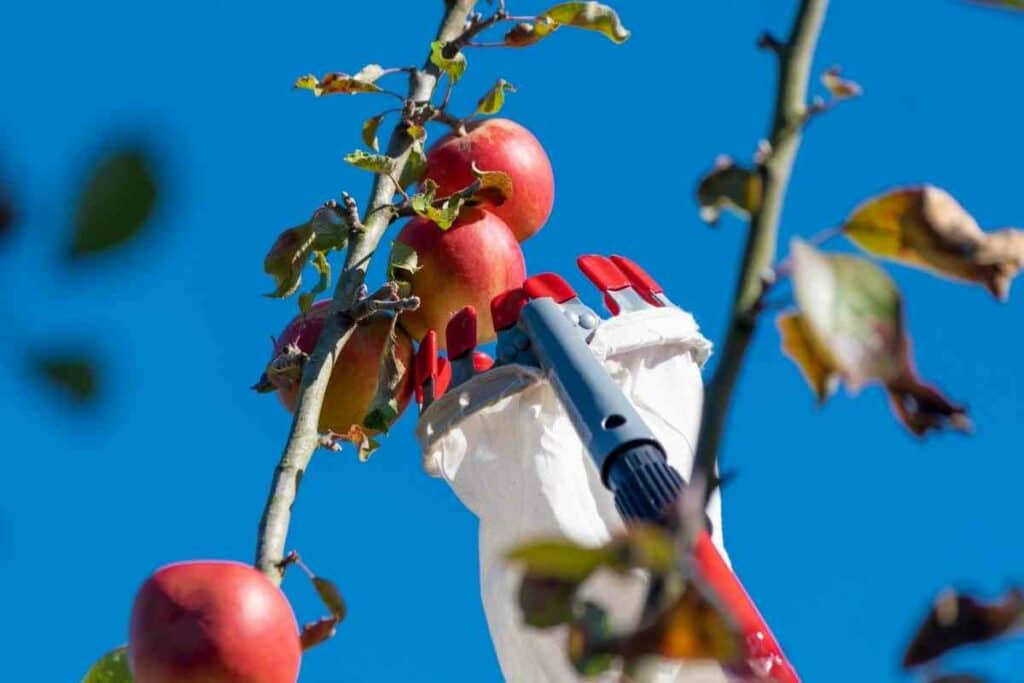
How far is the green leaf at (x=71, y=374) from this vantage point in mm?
431

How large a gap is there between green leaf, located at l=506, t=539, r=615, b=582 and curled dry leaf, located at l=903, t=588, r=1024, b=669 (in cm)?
15

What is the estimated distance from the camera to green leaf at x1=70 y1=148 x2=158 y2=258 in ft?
1.27

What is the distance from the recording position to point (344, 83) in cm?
188

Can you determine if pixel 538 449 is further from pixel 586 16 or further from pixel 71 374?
pixel 71 374

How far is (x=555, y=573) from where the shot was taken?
0.51m

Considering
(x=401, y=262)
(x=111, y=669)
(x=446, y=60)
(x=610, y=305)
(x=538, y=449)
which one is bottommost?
(x=111, y=669)

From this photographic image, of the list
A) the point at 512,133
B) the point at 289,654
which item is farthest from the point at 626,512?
the point at 512,133

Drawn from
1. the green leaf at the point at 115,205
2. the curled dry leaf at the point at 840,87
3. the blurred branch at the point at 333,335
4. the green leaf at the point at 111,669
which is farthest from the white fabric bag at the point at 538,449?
the green leaf at the point at 115,205

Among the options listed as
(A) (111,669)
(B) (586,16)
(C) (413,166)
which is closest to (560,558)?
(A) (111,669)

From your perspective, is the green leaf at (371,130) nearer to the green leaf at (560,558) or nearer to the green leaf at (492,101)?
the green leaf at (492,101)

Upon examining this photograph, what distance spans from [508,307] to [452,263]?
0.97 feet

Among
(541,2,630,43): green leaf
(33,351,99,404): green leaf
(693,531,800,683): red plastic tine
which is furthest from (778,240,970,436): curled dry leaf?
(541,2,630,43): green leaf

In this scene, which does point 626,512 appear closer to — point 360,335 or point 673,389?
point 673,389

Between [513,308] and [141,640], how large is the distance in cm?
57
